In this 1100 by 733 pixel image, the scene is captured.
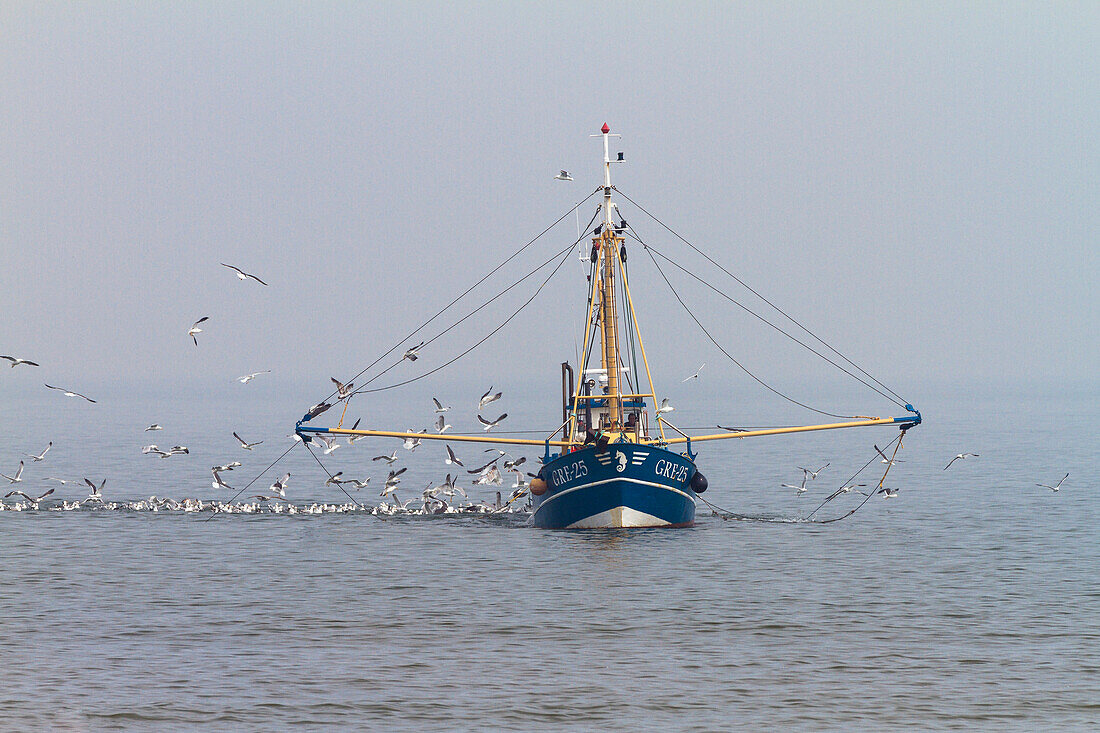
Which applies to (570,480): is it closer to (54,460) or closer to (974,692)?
(974,692)

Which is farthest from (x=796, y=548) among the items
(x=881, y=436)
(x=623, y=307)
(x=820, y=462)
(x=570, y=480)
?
(x=881, y=436)

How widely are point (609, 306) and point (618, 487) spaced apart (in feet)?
25.6

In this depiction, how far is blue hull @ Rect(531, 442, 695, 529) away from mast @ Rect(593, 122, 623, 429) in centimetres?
273

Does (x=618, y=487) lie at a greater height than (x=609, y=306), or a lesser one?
lesser

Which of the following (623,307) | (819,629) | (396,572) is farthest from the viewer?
(623,307)

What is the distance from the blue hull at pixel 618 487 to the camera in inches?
1650

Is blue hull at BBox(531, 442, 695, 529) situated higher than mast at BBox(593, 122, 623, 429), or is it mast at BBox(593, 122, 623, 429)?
mast at BBox(593, 122, 623, 429)

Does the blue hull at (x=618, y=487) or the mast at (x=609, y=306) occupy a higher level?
the mast at (x=609, y=306)

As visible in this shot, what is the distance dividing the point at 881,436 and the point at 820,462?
43.2 meters

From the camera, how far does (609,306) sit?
4712cm

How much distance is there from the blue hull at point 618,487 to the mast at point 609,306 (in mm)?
2733

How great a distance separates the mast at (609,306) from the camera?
4528cm

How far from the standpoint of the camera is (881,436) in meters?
132

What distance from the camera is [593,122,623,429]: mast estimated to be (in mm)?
45281
